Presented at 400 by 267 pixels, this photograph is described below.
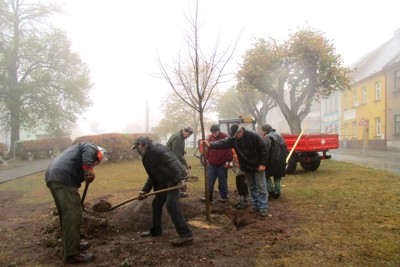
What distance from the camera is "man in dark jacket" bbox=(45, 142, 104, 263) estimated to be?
3.87 metres

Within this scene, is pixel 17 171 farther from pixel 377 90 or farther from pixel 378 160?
pixel 377 90

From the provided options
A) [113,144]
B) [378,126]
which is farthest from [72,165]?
[378,126]

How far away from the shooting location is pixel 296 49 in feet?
53.9

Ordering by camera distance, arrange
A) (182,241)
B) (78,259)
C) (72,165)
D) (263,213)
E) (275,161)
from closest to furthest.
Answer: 1. (78,259)
2. (72,165)
3. (182,241)
4. (263,213)
5. (275,161)

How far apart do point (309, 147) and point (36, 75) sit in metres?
23.4

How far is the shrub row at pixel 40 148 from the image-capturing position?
23125 mm

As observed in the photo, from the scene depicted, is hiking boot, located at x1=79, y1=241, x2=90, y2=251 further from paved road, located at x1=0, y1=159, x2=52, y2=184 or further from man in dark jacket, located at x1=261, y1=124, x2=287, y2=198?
paved road, located at x1=0, y1=159, x2=52, y2=184

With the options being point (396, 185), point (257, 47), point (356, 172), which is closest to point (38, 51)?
point (257, 47)

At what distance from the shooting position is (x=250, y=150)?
18.8ft

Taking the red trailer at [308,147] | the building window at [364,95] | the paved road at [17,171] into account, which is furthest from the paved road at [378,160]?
the paved road at [17,171]

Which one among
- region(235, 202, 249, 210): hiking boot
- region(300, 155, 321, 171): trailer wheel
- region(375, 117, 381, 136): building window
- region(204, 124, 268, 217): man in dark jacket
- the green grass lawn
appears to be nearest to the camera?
the green grass lawn

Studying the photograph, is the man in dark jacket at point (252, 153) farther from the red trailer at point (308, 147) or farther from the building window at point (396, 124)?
the building window at point (396, 124)

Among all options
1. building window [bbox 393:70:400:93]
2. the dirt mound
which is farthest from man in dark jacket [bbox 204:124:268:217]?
building window [bbox 393:70:400:93]

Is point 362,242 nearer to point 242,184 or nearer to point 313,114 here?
point 242,184
